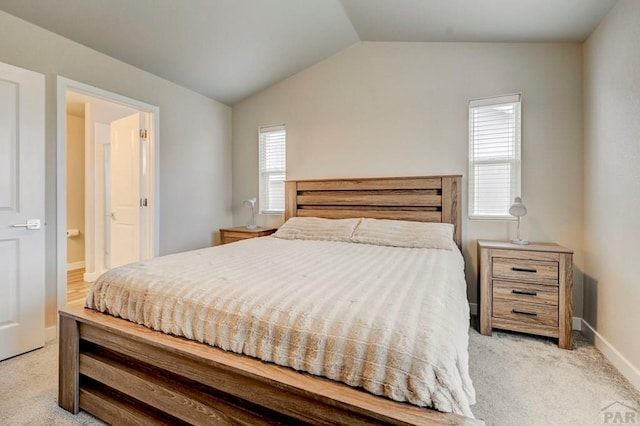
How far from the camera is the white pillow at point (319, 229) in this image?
2.97m

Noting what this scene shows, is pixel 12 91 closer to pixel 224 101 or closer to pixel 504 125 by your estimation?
pixel 224 101

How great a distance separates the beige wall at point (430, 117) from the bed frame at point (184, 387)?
2509 mm

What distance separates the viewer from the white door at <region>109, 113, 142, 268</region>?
3.25m

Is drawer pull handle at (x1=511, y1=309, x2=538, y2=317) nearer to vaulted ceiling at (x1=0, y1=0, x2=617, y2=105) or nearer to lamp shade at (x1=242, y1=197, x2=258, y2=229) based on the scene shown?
vaulted ceiling at (x1=0, y1=0, x2=617, y2=105)

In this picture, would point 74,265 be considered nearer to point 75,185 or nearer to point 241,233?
point 75,185

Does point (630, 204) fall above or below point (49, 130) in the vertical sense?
below

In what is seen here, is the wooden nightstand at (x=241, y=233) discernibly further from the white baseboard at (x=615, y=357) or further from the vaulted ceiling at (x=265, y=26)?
the white baseboard at (x=615, y=357)

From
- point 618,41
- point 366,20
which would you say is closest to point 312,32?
point 366,20

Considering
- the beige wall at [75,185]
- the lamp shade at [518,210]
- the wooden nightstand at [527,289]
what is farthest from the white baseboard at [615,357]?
the beige wall at [75,185]

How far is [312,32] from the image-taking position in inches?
121

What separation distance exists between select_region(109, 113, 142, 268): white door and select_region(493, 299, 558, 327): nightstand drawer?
11.3 ft

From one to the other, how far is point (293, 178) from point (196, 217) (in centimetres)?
127

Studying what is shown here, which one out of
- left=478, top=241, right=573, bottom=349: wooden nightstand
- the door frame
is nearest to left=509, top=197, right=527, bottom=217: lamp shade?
left=478, top=241, right=573, bottom=349: wooden nightstand

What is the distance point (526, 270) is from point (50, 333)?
12.4ft
